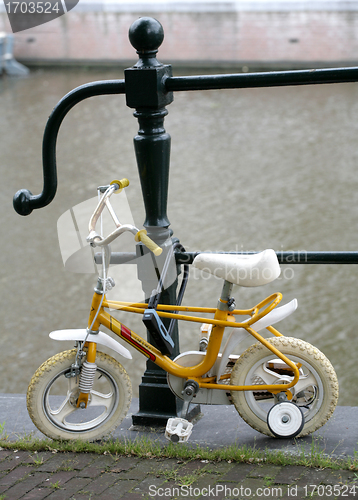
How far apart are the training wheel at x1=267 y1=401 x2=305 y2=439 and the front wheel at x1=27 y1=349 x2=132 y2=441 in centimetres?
61

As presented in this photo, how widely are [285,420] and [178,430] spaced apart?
0.43 m

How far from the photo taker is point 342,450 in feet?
8.14

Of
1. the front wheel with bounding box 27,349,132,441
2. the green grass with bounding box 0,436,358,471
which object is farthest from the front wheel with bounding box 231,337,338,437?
the front wheel with bounding box 27,349,132,441

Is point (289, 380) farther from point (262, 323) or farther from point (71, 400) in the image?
point (71, 400)

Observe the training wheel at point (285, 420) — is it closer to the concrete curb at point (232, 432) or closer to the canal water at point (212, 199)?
the concrete curb at point (232, 432)

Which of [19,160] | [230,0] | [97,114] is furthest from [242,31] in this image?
[19,160]

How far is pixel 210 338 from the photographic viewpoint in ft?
8.50

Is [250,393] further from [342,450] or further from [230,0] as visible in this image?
[230,0]

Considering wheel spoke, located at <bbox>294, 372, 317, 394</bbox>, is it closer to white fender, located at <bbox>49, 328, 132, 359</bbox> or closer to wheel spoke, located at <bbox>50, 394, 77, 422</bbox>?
white fender, located at <bbox>49, 328, 132, 359</bbox>

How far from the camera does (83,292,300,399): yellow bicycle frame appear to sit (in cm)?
252

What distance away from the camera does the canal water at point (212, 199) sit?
17.9ft

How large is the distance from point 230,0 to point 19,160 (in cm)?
1322

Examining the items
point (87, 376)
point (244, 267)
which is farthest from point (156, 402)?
point (244, 267)

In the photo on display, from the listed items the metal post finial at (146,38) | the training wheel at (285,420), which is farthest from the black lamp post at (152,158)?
the training wheel at (285,420)
